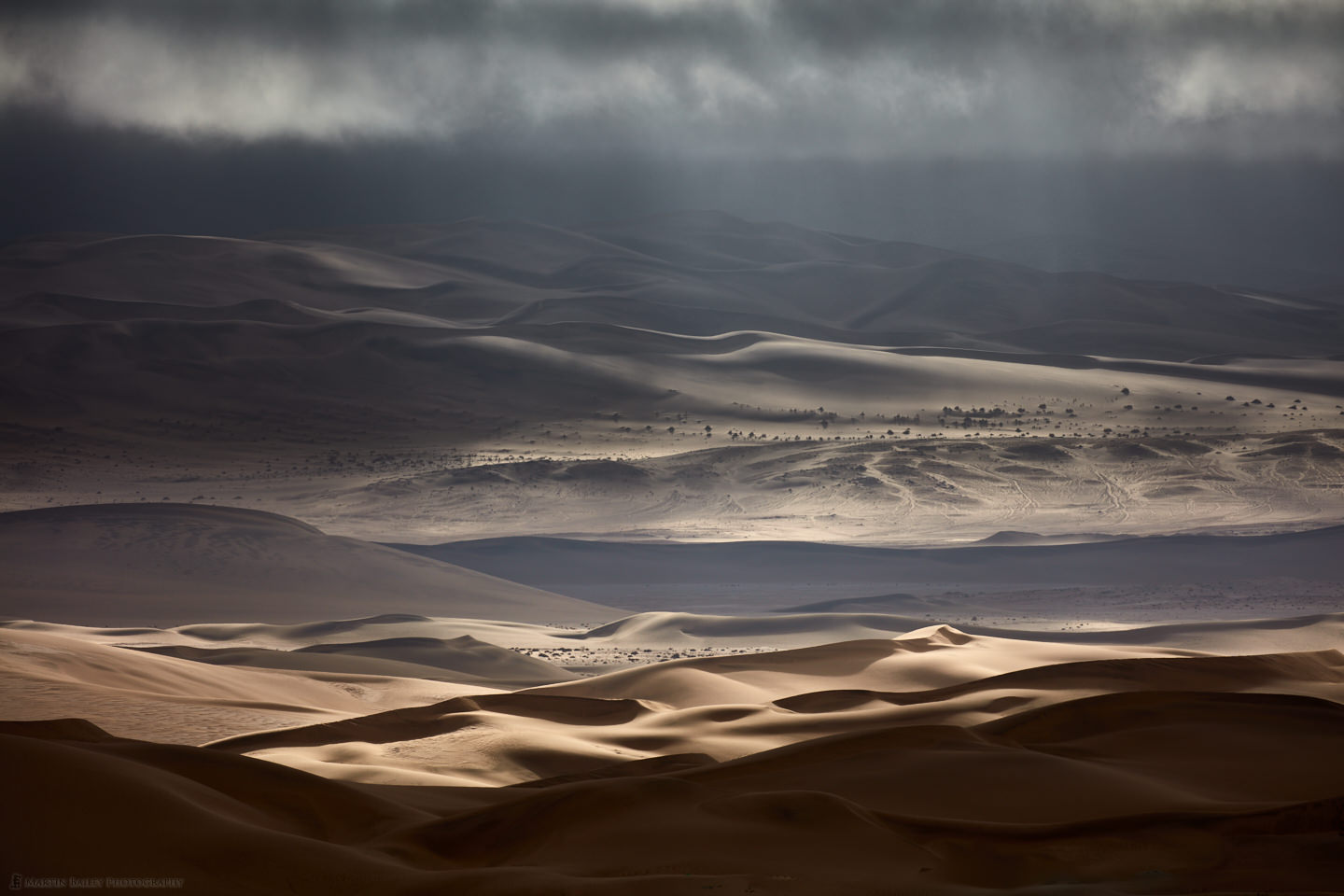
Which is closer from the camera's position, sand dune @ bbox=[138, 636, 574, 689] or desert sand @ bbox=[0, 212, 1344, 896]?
desert sand @ bbox=[0, 212, 1344, 896]

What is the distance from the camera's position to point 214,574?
21.1 m

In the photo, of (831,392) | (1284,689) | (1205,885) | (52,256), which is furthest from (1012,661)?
(52,256)

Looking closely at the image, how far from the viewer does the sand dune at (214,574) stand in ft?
62.6

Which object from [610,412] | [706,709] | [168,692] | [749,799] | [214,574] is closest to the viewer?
[749,799]

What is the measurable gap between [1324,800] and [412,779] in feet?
12.3

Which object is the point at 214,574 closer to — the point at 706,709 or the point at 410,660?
the point at 410,660

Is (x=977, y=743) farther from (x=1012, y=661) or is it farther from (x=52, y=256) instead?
(x=52, y=256)

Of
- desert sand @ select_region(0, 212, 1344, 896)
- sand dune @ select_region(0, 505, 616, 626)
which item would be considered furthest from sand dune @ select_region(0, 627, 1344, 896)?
sand dune @ select_region(0, 505, 616, 626)

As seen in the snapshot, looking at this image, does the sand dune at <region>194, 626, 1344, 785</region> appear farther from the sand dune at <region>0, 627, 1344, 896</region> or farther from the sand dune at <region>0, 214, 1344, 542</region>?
the sand dune at <region>0, 214, 1344, 542</region>

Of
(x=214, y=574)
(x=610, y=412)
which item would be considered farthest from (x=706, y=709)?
(x=610, y=412)

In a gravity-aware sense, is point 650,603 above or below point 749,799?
below

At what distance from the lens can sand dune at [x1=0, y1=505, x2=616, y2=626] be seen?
62.6 feet

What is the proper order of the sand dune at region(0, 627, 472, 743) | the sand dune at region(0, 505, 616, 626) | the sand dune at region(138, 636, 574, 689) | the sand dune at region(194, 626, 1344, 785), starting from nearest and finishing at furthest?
1. the sand dune at region(194, 626, 1344, 785)
2. the sand dune at region(0, 627, 472, 743)
3. the sand dune at region(138, 636, 574, 689)
4. the sand dune at region(0, 505, 616, 626)

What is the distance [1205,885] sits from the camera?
11.9 ft
